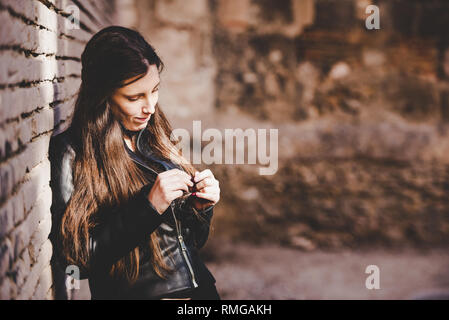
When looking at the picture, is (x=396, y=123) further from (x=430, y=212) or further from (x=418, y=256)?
(x=418, y=256)

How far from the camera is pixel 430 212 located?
→ 194 inches

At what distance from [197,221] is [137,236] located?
353 mm

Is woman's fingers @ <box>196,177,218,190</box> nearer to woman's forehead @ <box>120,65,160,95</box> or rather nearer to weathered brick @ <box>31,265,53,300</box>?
woman's forehead @ <box>120,65,160,95</box>

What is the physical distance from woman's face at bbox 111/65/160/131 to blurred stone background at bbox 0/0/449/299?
279 cm

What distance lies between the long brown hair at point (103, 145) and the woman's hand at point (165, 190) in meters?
0.16

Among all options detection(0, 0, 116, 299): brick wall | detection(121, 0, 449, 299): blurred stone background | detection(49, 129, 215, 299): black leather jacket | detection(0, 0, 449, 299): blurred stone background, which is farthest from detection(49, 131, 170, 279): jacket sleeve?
detection(121, 0, 449, 299): blurred stone background

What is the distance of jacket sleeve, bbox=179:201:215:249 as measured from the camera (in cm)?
190

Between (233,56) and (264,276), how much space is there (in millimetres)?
2108

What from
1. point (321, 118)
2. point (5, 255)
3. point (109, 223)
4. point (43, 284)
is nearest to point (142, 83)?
point (109, 223)

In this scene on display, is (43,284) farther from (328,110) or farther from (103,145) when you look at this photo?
(328,110)

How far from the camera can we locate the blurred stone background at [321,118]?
4.65 meters

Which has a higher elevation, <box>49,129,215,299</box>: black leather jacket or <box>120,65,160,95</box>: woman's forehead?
<box>120,65,160,95</box>: woman's forehead

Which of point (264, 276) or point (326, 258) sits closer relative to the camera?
point (264, 276)

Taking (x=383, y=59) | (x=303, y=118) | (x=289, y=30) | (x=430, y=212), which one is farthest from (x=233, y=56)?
(x=430, y=212)
